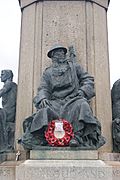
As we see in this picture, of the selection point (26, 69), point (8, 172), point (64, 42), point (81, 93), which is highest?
point (64, 42)

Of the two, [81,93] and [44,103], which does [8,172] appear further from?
[81,93]

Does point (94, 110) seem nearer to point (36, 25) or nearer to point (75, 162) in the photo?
point (75, 162)

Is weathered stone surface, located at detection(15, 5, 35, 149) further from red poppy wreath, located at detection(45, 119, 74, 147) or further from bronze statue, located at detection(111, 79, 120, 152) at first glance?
bronze statue, located at detection(111, 79, 120, 152)

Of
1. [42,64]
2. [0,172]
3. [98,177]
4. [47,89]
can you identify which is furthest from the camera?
[42,64]

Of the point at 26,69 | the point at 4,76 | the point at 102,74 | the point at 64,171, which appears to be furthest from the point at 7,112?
the point at 64,171

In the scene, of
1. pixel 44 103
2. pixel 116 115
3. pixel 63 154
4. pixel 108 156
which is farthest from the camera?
pixel 116 115

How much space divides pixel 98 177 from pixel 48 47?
421cm

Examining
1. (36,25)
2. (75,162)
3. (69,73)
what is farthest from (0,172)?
(36,25)

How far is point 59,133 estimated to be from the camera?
802 centimetres

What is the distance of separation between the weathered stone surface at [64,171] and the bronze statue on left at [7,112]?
2074 mm

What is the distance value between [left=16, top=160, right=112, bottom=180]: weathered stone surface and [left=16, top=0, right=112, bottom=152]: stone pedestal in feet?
7.11

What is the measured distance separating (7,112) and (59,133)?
8.28 feet

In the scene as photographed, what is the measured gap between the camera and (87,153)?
770 centimetres

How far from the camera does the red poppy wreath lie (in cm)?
789
